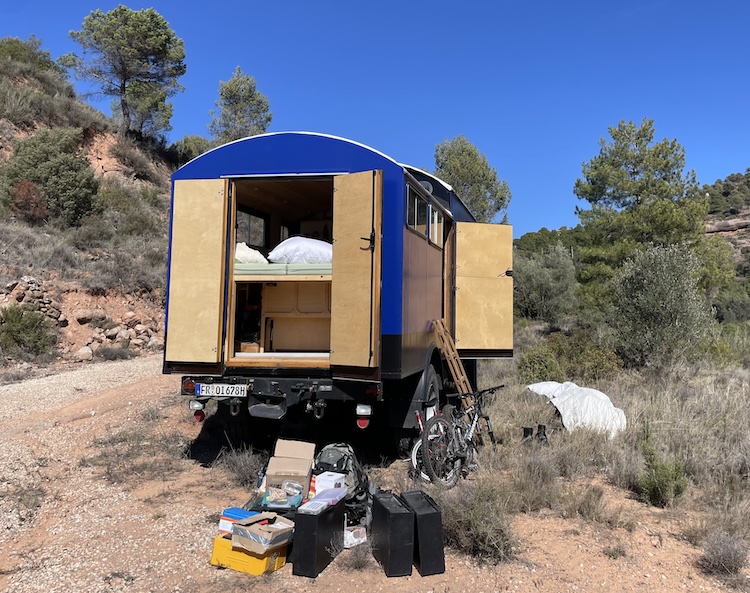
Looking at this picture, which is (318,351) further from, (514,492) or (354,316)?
(514,492)

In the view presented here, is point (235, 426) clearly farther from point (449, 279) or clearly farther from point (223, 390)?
point (449, 279)

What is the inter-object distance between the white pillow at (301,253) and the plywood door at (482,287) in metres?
2.59

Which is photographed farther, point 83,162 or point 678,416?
point 83,162

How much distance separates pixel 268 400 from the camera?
17.0 feet

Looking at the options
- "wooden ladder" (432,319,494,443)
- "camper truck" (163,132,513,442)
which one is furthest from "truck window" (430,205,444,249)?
"wooden ladder" (432,319,494,443)

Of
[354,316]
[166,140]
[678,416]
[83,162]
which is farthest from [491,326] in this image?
[166,140]

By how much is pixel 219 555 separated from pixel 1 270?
44.1 feet

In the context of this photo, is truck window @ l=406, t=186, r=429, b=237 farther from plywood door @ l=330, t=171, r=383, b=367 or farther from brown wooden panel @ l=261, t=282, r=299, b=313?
brown wooden panel @ l=261, t=282, r=299, b=313

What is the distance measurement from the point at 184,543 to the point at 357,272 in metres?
2.44

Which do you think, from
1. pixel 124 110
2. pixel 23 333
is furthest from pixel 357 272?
pixel 124 110

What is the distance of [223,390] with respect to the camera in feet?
16.7

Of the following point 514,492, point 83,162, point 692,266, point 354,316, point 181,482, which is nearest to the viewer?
point 514,492

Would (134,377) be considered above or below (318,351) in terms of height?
below

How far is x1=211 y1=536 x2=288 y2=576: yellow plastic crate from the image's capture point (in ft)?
11.3
